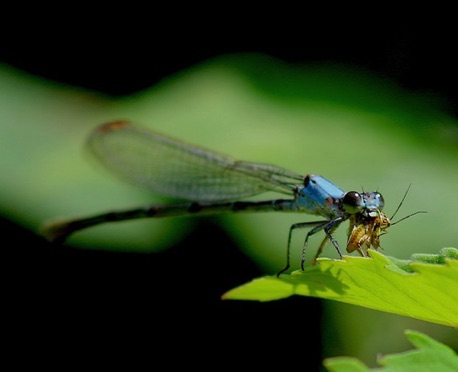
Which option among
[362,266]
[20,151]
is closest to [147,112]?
[20,151]

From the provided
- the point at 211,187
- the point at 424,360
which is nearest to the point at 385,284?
the point at 424,360

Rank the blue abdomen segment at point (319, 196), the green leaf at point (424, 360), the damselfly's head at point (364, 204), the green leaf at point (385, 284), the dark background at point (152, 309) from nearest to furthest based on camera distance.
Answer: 1. the green leaf at point (424, 360)
2. the green leaf at point (385, 284)
3. the damselfly's head at point (364, 204)
4. the blue abdomen segment at point (319, 196)
5. the dark background at point (152, 309)

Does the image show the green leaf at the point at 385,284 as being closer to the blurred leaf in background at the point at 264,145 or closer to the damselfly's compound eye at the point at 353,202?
the damselfly's compound eye at the point at 353,202

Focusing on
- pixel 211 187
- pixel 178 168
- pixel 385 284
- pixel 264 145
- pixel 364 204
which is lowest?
pixel 385 284

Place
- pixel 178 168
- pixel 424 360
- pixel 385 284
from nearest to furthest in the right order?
pixel 424 360, pixel 385 284, pixel 178 168

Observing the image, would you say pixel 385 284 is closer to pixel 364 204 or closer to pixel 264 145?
pixel 364 204

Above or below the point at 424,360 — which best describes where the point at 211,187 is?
above

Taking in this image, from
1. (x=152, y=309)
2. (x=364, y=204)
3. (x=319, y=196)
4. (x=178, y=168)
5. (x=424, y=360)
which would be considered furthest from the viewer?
(x=152, y=309)

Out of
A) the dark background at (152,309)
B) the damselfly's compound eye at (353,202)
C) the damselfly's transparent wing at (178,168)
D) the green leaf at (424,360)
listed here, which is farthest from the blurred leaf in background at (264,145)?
the green leaf at (424,360)

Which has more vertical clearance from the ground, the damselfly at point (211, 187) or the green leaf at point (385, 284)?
the damselfly at point (211, 187)
